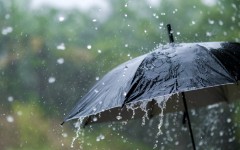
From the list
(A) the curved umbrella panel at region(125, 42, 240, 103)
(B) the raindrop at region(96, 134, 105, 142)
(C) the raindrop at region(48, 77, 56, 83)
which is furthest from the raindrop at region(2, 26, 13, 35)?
(A) the curved umbrella panel at region(125, 42, 240, 103)

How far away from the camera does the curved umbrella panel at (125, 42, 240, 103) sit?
1.84 meters

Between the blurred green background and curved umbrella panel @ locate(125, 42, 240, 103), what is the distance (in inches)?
182

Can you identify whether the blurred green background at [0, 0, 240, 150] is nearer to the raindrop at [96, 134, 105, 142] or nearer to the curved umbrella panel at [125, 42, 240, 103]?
the raindrop at [96, 134, 105, 142]

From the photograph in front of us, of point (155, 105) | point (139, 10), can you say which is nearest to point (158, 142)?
point (139, 10)

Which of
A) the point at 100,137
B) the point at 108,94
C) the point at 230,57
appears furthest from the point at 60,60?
the point at 230,57

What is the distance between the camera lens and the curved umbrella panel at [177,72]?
1.84 metres

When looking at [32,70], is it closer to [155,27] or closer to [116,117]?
[155,27]

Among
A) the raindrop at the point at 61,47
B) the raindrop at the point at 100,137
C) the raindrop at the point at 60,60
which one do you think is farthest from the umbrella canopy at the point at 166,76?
the raindrop at the point at 61,47

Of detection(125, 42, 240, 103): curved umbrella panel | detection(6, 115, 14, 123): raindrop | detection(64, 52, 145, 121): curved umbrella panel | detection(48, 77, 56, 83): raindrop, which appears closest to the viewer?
detection(125, 42, 240, 103): curved umbrella panel

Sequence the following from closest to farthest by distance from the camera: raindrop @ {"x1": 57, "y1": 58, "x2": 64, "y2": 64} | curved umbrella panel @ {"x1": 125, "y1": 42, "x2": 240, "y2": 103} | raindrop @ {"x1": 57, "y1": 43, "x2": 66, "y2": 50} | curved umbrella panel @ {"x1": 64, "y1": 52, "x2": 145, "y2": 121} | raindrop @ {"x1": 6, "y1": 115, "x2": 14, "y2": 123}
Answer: curved umbrella panel @ {"x1": 125, "y1": 42, "x2": 240, "y2": 103} → curved umbrella panel @ {"x1": 64, "y1": 52, "x2": 145, "y2": 121} → raindrop @ {"x1": 6, "y1": 115, "x2": 14, "y2": 123} → raindrop @ {"x1": 57, "y1": 58, "x2": 64, "y2": 64} → raindrop @ {"x1": 57, "y1": 43, "x2": 66, "y2": 50}

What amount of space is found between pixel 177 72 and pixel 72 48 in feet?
17.5

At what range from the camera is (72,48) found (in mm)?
7133

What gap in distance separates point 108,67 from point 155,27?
1143 mm

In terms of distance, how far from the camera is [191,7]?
297 inches
